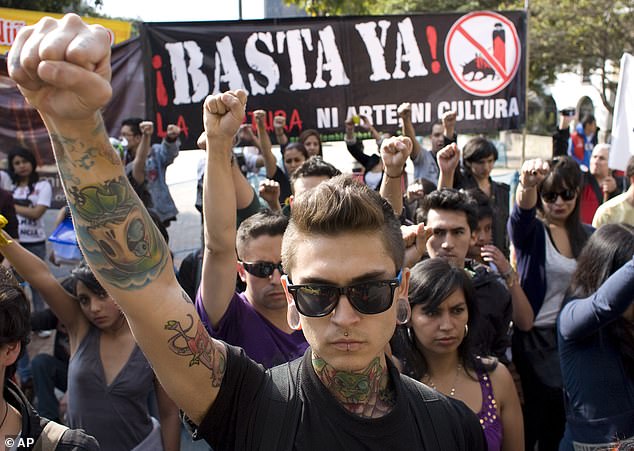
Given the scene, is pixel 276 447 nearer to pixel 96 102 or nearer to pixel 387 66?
pixel 96 102

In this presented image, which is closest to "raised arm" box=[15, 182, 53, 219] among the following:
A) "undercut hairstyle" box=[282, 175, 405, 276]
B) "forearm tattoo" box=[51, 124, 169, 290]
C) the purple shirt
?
the purple shirt

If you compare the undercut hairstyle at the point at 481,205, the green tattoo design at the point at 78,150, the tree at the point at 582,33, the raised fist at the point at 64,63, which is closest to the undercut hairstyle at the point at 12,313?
the green tattoo design at the point at 78,150

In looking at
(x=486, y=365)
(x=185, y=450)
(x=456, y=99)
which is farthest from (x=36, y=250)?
(x=486, y=365)

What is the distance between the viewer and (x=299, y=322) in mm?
A: 1892

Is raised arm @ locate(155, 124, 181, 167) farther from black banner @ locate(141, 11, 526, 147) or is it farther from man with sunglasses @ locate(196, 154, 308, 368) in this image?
man with sunglasses @ locate(196, 154, 308, 368)

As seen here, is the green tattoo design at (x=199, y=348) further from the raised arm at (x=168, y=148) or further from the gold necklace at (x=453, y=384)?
the raised arm at (x=168, y=148)

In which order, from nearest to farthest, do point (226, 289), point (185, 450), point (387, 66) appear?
1. point (226, 289)
2. point (185, 450)
3. point (387, 66)

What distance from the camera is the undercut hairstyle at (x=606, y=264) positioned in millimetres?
2918

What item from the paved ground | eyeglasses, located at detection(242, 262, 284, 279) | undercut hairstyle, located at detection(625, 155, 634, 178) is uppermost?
eyeglasses, located at detection(242, 262, 284, 279)

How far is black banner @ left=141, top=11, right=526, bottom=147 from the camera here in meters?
7.29

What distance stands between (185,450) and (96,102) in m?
A: 3.54

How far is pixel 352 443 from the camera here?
1.70 m

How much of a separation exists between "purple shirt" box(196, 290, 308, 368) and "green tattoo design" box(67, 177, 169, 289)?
128 centimetres

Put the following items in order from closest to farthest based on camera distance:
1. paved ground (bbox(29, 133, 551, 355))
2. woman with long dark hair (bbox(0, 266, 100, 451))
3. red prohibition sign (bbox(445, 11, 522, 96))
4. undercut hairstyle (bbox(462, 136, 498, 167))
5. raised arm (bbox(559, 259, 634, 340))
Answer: woman with long dark hair (bbox(0, 266, 100, 451)) < raised arm (bbox(559, 259, 634, 340)) < undercut hairstyle (bbox(462, 136, 498, 167)) < red prohibition sign (bbox(445, 11, 522, 96)) < paved ground (bbox(29, 133, 551, 355))
